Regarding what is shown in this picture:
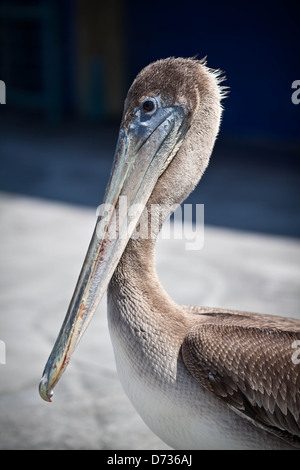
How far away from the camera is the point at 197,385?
2.18m

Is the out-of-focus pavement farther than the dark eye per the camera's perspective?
Yes

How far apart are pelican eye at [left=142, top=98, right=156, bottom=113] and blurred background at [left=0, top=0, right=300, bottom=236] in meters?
3.59

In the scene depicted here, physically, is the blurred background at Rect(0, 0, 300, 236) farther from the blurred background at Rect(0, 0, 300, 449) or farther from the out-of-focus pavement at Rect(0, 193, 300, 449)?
the out-of-focus pavement at Rect(0, 193, 300, 449)

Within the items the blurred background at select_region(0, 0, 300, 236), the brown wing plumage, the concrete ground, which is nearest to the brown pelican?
the brown wing plumage

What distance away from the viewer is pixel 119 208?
2.20 m

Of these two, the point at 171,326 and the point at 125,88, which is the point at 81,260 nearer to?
the point at 171,326

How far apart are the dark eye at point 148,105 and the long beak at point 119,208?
0.02 meters

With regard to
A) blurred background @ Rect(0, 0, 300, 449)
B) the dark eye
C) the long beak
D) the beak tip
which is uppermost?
blurred background @ Rect(0, 0, 300, 449)

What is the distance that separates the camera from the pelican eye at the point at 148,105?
89.4 inches

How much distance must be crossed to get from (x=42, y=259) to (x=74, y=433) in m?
2.41

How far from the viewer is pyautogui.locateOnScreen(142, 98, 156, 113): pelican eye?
227 centimetres

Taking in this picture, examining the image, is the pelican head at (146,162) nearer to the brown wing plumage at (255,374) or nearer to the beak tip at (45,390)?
the beak tip at (45,390)

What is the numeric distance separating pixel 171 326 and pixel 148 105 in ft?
2.62

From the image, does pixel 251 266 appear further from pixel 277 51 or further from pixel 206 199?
pixel 277 51
